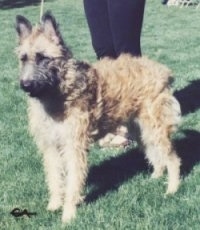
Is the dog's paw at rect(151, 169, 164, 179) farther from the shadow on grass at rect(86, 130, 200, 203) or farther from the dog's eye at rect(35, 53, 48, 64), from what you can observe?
the dog's eye at rect(35, 53, 48, 64)

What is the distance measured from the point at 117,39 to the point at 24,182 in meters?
1.63

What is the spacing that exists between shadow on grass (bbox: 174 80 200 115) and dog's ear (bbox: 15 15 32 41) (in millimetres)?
3055

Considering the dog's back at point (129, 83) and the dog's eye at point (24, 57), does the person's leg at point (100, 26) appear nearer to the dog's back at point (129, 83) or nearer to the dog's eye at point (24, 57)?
the dog's back at point (129, 83)

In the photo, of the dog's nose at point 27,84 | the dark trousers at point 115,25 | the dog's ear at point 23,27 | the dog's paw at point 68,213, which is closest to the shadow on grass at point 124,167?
the dog's paw at point 68,213

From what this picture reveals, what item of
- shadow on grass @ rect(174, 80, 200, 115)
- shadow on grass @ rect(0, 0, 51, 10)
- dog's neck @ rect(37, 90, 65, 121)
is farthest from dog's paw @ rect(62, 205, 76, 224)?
shadow on grass @ rect(0, 0, 51, 10)

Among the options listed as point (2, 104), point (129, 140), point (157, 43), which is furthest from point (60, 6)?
point (129, 140)

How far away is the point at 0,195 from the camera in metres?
4.68

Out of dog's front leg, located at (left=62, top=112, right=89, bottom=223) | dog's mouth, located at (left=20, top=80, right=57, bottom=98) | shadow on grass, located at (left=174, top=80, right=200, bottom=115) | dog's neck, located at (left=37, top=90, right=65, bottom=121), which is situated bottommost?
shadow on grass, located at (left=174, top=80, right=200, bottom=115)

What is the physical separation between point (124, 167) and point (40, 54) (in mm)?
1716

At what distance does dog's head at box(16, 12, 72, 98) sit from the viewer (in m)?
3.88

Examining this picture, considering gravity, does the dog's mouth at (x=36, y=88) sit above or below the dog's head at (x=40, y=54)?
below

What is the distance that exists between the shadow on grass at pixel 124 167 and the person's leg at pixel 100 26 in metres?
1.05

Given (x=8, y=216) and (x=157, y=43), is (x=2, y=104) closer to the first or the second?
(x=8, y=216)

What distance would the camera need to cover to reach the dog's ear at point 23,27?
4.14 metres
